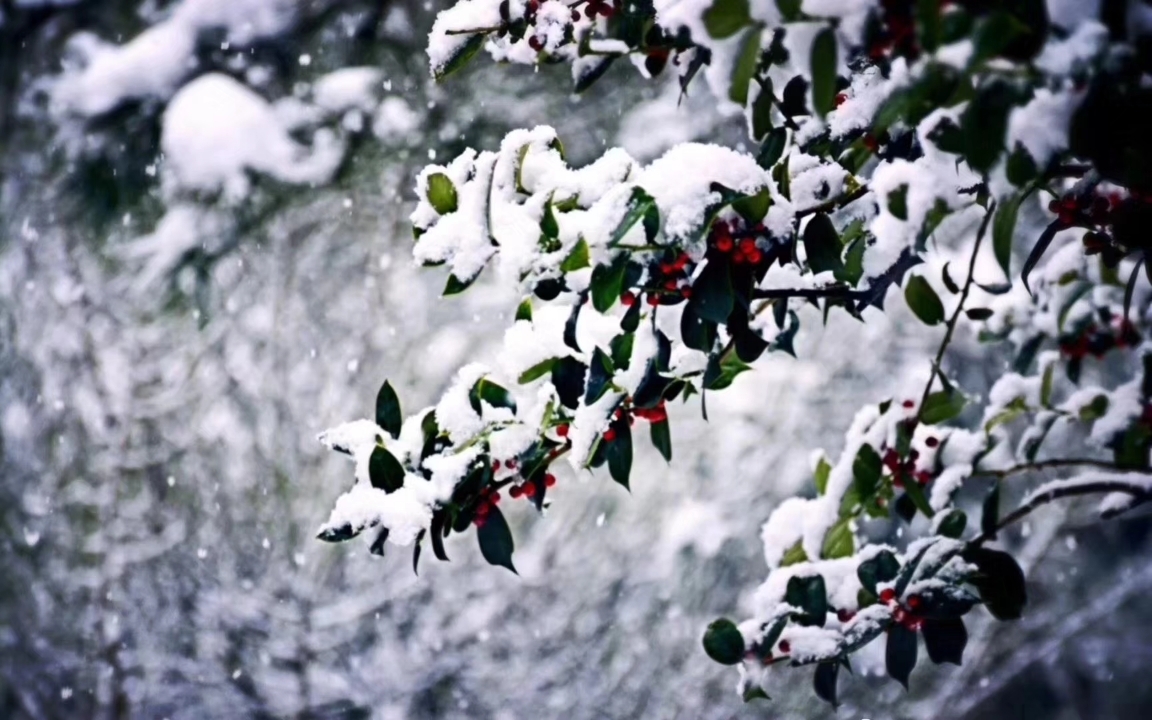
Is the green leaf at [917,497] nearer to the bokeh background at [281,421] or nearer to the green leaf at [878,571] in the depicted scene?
the green leaf at [878,571]

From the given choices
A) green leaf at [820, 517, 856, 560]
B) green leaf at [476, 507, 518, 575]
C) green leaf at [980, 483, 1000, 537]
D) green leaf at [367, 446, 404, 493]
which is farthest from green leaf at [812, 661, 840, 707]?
green leaf at [367, 446, 404, 493]

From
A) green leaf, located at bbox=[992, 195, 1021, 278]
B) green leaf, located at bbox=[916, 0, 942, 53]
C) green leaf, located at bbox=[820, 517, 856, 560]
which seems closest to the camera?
green leaf, located at bbox=[916, 0, 942, 53]

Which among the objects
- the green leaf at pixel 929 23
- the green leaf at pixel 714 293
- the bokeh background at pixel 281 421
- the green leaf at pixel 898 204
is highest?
the green leaf at pixel 929 23

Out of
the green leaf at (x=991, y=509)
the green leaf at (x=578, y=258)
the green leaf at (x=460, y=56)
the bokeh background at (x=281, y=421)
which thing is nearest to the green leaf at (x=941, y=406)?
the green leaf at (x=991, y=509)

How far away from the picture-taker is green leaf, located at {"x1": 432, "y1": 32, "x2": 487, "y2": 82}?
888 millimetres

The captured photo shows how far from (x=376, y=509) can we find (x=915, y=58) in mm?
505

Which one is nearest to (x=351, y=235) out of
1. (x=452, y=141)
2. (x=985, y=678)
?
(x=452, y=141)

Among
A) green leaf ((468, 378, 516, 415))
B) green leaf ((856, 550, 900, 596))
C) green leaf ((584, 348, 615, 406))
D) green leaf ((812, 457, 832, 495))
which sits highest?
green leaf ((584, 348, 615, 406))

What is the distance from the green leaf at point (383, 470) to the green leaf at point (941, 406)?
0.50 meters

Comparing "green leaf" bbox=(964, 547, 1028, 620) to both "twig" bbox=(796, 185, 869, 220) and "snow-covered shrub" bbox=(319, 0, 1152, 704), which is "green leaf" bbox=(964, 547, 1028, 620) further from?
"twig" bbox=(796, 185, 869, 220)

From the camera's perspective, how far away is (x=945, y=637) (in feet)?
2.91

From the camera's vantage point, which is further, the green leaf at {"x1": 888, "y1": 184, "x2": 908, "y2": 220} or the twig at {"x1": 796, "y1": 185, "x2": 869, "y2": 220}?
the twig at {"x1": 796, "y1": 185, "x2": 869, "y2": 220}

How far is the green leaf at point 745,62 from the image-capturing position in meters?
0.58

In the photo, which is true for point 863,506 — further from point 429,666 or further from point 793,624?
point 429,666
